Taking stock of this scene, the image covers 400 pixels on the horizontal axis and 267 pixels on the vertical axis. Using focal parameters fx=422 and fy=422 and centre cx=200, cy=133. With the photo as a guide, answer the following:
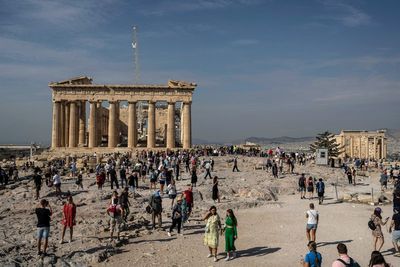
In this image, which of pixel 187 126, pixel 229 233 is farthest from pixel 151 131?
pixel 229 233

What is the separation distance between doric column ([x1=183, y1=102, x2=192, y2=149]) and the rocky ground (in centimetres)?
2377

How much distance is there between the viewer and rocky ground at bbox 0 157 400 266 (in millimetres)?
13281

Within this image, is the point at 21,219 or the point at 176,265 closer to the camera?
the point at 176,265

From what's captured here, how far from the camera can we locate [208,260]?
1311 cm

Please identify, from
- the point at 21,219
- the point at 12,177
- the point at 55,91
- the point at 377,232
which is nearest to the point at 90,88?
the point at 55,91

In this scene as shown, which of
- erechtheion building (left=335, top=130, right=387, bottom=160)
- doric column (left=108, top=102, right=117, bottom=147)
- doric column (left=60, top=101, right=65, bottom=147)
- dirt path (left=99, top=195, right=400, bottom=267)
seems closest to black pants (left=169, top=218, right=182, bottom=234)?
dirt path (left=99, top=195, right=400, bottom=267)

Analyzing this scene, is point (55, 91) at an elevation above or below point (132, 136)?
above

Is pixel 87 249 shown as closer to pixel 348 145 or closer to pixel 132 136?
pixel 132 136

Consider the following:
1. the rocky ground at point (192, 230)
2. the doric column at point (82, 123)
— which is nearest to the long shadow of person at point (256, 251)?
the rocky ground at point (192, 230)

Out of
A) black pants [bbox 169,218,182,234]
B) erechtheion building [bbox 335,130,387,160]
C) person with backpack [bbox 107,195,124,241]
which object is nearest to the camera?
person with backpack [bbox 107,195,124,241]

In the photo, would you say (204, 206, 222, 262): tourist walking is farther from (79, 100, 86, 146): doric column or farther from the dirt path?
(79, 100, 86, 146): doric column

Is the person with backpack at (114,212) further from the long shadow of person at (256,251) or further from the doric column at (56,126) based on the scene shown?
the doric column at (56,126)

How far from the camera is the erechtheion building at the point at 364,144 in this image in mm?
76812

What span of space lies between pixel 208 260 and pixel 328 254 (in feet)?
12.8
